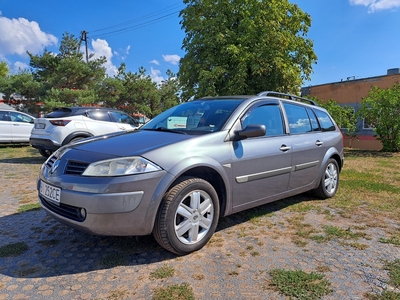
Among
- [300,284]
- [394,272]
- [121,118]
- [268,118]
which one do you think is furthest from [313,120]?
[121,118]

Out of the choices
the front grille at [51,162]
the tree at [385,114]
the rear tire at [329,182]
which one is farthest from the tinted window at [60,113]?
the tree at [385,114]

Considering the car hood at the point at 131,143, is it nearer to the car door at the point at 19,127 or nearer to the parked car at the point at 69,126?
Result: the parked car at the point at 69,126

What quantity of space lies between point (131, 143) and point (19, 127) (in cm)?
1094

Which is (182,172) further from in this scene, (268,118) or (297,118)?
(297,118)

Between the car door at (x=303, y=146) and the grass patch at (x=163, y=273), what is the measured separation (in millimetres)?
2035

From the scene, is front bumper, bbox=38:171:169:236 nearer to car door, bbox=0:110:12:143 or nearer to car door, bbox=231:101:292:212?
car door, bbox=231:101:292:212

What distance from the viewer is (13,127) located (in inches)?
457

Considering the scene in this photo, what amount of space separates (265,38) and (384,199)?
11.3m

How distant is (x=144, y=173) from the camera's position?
252 cm

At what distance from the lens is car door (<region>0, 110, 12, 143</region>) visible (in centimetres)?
1139

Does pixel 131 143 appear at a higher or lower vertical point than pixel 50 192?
higher

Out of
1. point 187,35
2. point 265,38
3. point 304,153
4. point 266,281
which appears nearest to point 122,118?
point 304,153

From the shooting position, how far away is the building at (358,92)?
16.1 meters

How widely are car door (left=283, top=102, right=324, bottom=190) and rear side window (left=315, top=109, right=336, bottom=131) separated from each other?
0.23m
